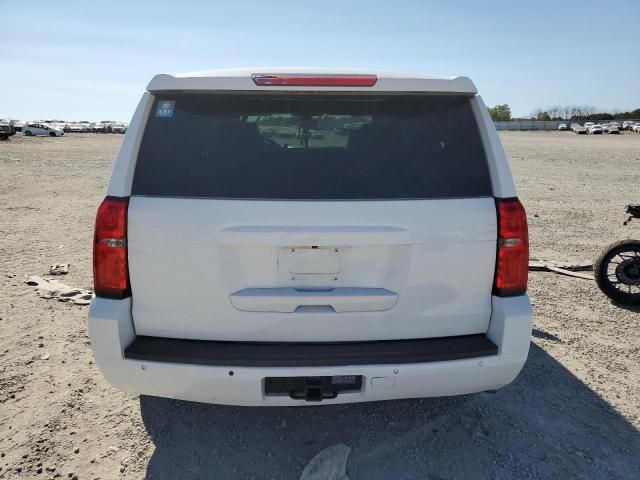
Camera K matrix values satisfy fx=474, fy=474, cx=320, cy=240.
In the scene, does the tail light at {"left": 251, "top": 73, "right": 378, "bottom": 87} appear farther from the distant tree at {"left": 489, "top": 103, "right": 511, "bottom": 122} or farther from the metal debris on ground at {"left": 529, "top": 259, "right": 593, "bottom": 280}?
the distant tree at {"left": 489, "top": 103, "right": 511, "bottom": 122}

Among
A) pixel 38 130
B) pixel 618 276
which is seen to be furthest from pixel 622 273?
pixel 38 130

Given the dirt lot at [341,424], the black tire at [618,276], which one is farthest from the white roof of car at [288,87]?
the black tire at [618,276]

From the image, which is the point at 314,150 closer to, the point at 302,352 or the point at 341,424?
the point at 302,352

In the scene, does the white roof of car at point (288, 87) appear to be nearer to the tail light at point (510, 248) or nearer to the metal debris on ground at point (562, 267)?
the tail light at point (510, 248)

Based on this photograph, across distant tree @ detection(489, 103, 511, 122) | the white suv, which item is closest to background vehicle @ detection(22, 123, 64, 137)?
the white suv

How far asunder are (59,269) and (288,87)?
5058 mm

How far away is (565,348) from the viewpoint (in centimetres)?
416

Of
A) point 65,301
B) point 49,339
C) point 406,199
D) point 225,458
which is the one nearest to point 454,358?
point 406,199

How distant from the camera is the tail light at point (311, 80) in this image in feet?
7.70

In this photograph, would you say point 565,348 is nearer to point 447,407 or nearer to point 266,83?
point 447,407

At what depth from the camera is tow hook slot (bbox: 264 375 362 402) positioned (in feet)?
7.73

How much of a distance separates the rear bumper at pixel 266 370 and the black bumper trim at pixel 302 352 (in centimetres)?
1

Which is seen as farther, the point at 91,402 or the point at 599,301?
the point at 599,301

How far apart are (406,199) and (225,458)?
5.98ft
